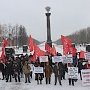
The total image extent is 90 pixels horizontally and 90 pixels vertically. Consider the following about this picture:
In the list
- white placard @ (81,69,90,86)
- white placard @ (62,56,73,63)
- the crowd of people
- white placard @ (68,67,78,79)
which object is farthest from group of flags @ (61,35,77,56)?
white placard @ (81,69,90,86)

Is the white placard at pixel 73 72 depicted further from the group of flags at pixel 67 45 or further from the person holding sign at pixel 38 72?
the group of flags at pixel 67 45

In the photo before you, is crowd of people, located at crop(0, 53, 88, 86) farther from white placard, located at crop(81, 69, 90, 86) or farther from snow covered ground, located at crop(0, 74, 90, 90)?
white placard, located at crop(81, 69, 90, 86)

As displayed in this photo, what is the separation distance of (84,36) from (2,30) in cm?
5515

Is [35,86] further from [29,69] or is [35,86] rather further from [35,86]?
[29,69]

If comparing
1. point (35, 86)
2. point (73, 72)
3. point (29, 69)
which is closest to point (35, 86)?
point (35, 86)

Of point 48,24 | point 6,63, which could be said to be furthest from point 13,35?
point 6,63

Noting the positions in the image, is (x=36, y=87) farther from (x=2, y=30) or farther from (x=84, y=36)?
(x=84, y=36)

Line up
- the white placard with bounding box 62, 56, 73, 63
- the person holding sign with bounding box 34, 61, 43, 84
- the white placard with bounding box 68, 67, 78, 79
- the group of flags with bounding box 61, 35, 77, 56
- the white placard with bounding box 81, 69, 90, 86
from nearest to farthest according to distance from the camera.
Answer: the white placard with bounding box 81, 69, 90, 86 → the white placard with bounding box 68, 67, 78, 79 → the person holding sign with bounding box 34, 61, 43, 84 → the white placard with bounding box 62, 56, 73, 63 → the group of flags with bounding box 61, 35, 77, 56

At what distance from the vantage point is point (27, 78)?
79.3 feet

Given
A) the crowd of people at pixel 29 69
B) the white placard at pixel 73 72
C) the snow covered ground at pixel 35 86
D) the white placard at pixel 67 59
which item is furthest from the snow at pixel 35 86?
the white placard at pixel 67 59

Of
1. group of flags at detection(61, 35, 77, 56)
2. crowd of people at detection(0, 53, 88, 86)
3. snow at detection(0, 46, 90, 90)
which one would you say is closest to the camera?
snow at detection(0, 46, 90, 90)

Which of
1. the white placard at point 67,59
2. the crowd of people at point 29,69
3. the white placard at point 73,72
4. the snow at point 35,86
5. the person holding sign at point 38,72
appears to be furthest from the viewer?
the white placard at point 67,59

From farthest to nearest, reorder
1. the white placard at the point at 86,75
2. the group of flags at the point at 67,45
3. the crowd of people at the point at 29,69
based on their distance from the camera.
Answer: the group of flags at the point at 67,45, the crowd of people at the point at 29,69, the white placard at the point at 86,75

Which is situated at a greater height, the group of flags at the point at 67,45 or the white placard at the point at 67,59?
the group of flags at the point at 67,45
